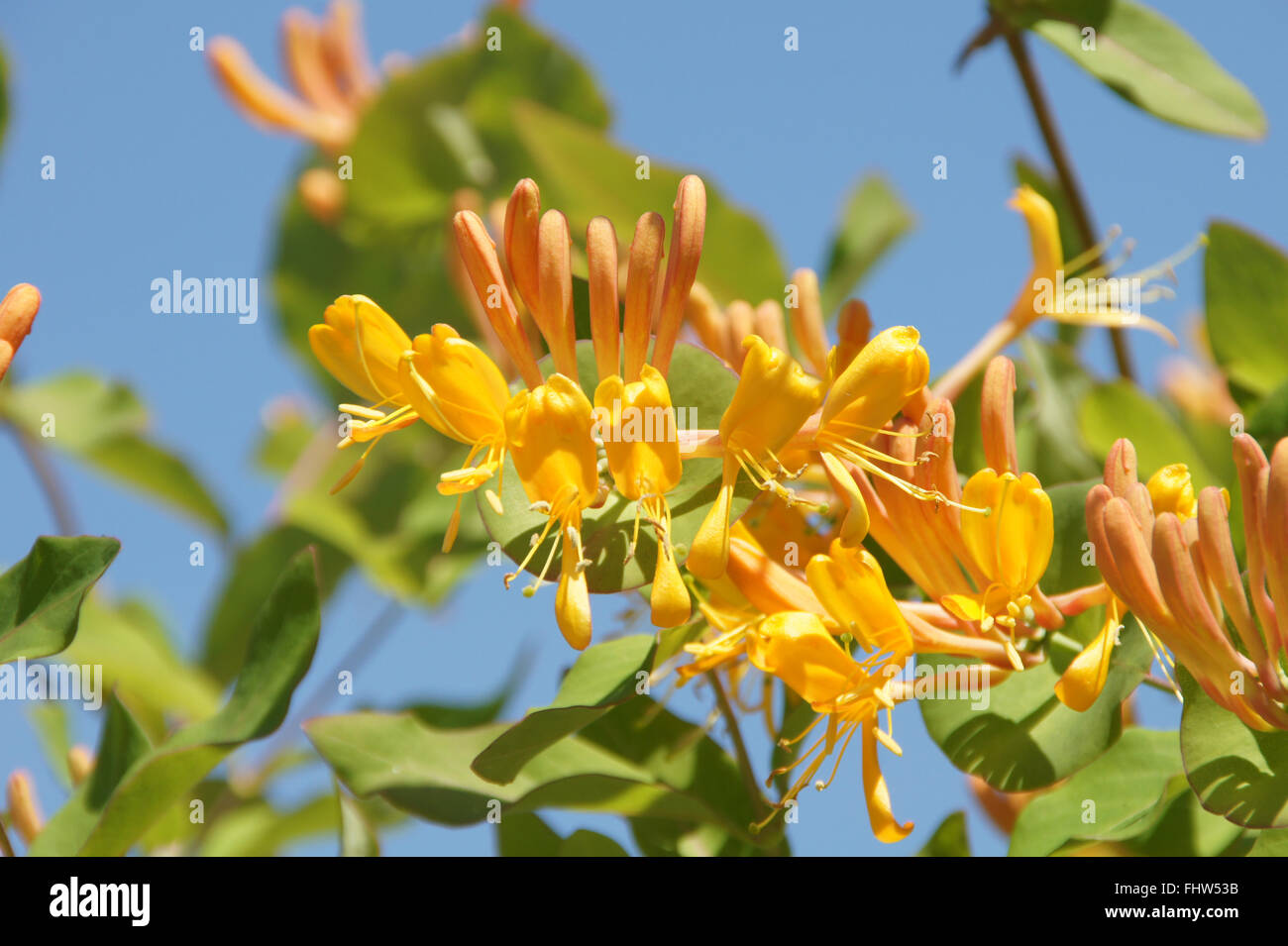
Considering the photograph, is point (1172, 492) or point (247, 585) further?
point (247, 585)

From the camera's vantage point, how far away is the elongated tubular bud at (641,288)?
0.89 meters

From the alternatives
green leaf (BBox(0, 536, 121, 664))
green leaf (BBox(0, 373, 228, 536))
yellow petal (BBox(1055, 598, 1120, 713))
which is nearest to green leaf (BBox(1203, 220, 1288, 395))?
yellow petal (BBox(1055, 598, 1120, 713))

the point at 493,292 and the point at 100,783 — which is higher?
the point at 493,292

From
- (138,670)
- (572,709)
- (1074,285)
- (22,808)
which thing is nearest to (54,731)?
(138,670)

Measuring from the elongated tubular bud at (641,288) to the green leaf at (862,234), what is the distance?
3.49 feet

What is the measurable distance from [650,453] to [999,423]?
29 cm

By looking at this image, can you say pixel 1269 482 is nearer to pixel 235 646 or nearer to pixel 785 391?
pixel 785 391

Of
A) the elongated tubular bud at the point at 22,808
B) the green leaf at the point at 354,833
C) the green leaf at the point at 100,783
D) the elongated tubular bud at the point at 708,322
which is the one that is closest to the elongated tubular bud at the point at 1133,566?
the elongated tubular bud at the point at 708,322

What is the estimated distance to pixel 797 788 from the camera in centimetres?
99

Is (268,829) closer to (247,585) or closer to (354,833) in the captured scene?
(247,585)

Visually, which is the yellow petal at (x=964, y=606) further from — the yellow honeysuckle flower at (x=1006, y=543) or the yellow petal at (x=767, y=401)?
the yellow petal at (x=767, y=401)

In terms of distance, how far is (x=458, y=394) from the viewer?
2.89ft

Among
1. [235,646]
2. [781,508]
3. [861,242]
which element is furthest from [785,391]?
[235,646]
